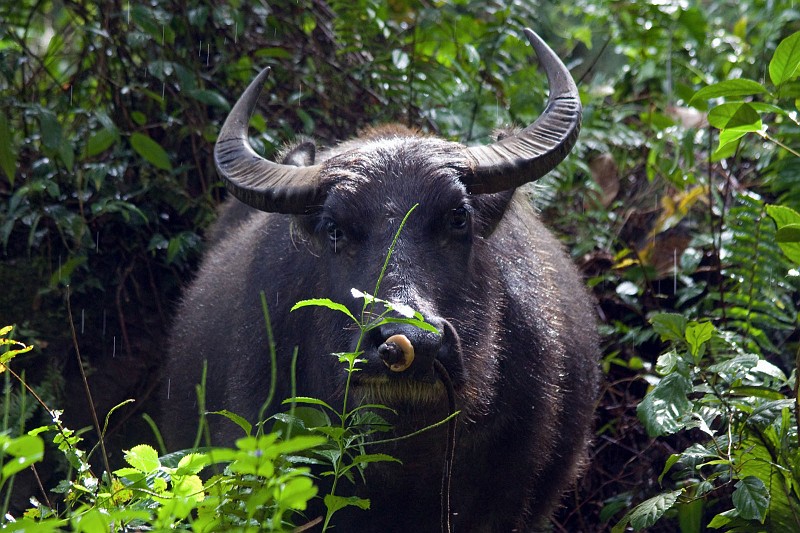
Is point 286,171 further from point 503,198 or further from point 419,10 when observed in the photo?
point 419,10

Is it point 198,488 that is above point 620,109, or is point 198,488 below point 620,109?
above

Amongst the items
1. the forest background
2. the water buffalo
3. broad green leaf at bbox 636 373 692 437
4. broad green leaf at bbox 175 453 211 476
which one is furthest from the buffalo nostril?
the forest background

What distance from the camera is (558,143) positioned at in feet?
13.9

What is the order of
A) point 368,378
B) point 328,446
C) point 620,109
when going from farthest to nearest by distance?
point 620,109
point 368,378
point 328,446

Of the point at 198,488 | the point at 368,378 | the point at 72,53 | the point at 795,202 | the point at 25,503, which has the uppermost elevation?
the point at 72,53

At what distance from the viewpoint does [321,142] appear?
6.86 m

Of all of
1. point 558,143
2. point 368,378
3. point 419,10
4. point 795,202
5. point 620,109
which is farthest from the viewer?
point 620,109

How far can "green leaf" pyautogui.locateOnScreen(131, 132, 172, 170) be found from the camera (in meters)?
6.02

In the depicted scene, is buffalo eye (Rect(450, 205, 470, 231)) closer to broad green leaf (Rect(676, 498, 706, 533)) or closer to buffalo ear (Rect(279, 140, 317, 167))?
buffalo ear (Rect(279, 140, 317, 167))

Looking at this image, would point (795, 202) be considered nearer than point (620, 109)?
Yes

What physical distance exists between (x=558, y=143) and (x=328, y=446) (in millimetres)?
1897

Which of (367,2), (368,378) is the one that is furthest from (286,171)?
(367,2)

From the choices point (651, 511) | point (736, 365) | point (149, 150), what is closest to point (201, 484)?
point (651, 511)

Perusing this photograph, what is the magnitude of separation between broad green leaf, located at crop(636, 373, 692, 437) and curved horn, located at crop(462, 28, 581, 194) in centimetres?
107
